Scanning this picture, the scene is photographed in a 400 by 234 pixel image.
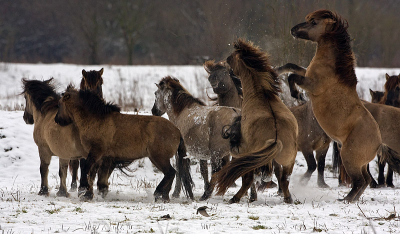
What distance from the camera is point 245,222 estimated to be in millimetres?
4859

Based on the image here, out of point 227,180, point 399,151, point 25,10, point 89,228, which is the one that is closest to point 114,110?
point 227,180

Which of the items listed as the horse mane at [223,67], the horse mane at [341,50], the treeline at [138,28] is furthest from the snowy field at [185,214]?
the treeline at [138,28]

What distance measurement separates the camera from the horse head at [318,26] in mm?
7074

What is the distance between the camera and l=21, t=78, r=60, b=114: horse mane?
800 centimetres

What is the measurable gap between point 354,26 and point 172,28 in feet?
43.9

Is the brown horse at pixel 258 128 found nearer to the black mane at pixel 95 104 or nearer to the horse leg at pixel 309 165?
the black mane at pixel 95 104

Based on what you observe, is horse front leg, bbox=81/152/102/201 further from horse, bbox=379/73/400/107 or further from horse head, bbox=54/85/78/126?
horse, bbox=379/73/400/107

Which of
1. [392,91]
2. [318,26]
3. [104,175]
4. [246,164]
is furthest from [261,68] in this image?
[392,91]

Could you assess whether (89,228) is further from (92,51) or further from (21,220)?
(92,51)

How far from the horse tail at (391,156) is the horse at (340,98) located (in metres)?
1.44

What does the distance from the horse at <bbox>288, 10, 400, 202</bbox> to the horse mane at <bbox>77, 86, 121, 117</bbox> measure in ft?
9.24

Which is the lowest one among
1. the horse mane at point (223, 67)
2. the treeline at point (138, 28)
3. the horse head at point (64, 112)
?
the horse head at point (64, 112)

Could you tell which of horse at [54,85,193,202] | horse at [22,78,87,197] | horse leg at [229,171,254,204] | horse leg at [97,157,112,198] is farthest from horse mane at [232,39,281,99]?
horse at [22,78,87,197]

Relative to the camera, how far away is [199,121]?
7.62 meters
